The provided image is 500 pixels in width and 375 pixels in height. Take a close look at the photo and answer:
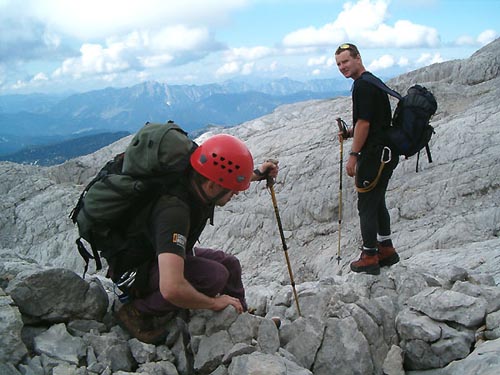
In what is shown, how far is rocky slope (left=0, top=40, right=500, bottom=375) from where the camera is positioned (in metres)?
5.89

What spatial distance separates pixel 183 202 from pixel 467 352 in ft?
16.5

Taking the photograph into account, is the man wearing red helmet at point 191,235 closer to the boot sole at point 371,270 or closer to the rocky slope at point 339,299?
the rocky slope at point 339,299

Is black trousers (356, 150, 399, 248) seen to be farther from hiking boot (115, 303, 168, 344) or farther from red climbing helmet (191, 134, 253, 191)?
hiking boot (115, 303, 168, 344)

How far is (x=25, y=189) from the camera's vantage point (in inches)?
1512

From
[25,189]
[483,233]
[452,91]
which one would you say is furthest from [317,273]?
[25,189]

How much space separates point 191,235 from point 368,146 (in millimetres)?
4414

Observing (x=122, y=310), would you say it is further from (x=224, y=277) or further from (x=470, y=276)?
(x=470, y=276)

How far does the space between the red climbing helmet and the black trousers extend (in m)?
3.75

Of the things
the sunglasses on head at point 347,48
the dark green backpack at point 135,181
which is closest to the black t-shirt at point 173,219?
the dark green backpack at point 135,181

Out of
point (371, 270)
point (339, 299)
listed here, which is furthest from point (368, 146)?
point (339, 299)

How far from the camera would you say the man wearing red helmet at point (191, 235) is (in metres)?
5.18

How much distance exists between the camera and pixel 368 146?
336 inches

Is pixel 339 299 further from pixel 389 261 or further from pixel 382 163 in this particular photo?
pixel 382 163

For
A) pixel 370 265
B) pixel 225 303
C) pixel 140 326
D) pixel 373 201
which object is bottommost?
pixel 370 265
